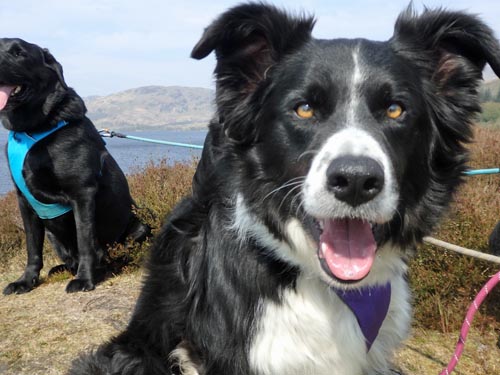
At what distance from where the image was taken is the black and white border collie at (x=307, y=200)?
2.27 meters

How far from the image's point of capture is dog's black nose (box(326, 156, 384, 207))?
194 cm

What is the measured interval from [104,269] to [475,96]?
163 inches

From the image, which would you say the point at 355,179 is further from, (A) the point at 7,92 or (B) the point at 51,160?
A: (A) the point at 7,92

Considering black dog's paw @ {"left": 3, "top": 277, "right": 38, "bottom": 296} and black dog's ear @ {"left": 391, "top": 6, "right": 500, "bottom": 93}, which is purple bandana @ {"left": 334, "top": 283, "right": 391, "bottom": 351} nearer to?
→ black dog's ear @ {"left": 391, "top": 6, "right": 500, "bottom": 93}

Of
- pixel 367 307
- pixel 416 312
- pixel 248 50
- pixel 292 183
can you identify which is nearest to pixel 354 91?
pixel 292 183

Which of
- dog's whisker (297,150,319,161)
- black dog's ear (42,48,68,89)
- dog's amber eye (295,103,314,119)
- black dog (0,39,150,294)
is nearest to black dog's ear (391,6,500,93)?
dog's amber eye (295,103,314,119)

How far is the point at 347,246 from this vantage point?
2.28 m

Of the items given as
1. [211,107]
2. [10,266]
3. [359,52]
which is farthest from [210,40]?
[10,266]

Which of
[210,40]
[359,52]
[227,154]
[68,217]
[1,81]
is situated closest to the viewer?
[210,40]

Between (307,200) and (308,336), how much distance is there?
689 millimetres

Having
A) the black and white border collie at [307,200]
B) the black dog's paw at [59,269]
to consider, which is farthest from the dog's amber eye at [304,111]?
the black dog's paw at [59,269]

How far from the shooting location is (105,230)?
5523mm

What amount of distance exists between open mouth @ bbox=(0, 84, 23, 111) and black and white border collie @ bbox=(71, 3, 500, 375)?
3.17 m

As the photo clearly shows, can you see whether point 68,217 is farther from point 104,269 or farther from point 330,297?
point 330,297
